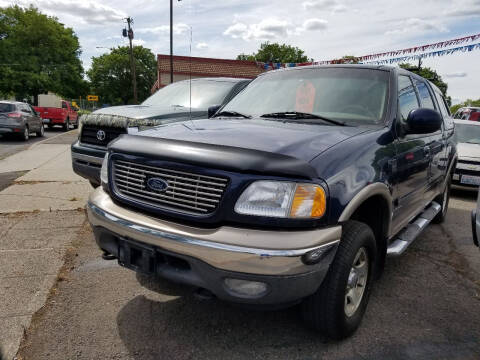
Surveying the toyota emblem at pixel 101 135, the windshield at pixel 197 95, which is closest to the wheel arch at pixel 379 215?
the toyota emblem at pixel 101 135

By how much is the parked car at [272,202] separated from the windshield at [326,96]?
0.06 ft

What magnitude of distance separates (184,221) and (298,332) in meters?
1.10

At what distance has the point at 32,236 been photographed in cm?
432

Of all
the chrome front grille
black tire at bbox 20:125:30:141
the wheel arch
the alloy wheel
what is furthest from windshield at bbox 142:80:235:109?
black tire at bbox 20:125:30:141

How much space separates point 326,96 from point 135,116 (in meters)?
2.59

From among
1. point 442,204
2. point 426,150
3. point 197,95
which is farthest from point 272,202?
point 197,95

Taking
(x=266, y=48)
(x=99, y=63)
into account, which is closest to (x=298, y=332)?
(x=266, y=48)

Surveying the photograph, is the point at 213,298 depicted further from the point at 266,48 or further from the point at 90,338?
the point at 266,48

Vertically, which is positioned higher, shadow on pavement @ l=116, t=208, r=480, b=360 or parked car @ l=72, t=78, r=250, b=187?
parked car @ l=72, t=78, r=250, b=187

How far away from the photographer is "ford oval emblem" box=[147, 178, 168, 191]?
2.34 m

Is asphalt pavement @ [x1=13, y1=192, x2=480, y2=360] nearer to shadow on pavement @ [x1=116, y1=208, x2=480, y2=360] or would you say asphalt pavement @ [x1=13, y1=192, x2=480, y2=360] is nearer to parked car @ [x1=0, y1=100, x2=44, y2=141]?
shadow on pavement @ [x1=116, y1=208, x2=480, y2=360]

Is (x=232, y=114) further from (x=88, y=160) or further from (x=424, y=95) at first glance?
(x=88, y=160)

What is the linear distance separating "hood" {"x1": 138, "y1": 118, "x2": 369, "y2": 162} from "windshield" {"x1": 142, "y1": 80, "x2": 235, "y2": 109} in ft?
10.2

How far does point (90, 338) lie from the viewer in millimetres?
2535
